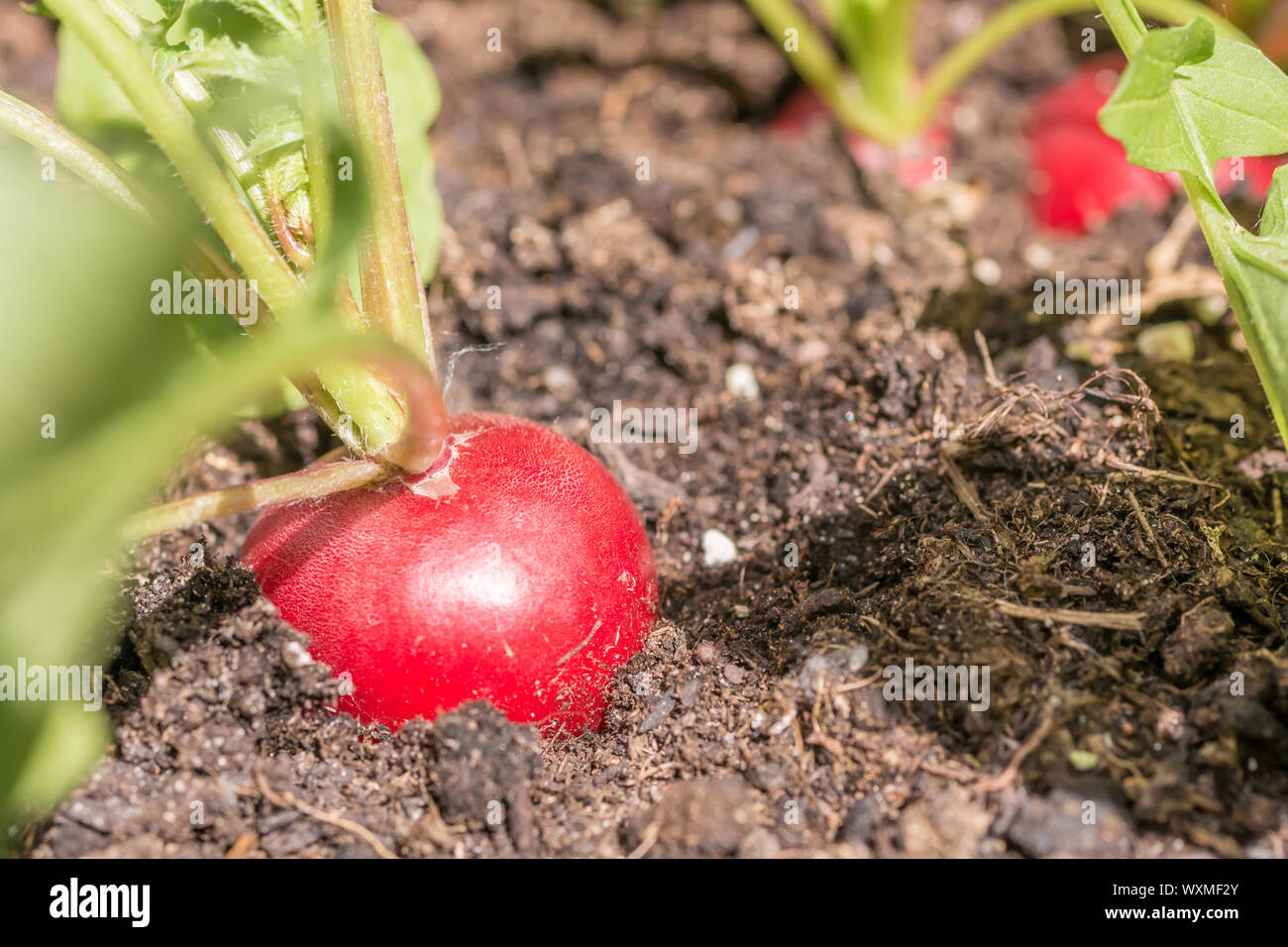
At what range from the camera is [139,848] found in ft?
3.93

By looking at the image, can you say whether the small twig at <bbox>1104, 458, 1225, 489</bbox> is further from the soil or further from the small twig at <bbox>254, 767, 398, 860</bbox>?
the small twig at <bbox>254, 767, 398, 860</bbox>

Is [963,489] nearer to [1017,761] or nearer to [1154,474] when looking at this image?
[1154,474]

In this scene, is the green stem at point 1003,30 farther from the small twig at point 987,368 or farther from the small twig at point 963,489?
the small twig at point 963,489

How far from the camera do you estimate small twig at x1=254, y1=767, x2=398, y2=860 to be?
4.06ft

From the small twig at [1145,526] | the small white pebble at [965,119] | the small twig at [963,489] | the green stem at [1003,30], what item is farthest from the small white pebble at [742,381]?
the small white pebble at [965,119]

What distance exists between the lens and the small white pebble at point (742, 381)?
1.96 meters

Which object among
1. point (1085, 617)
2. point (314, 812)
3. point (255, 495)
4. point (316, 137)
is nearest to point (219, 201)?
point (316, 137)

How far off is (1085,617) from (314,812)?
950 millimetres

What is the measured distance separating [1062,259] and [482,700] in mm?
Result: 1642

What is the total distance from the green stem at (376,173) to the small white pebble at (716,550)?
0.57 m

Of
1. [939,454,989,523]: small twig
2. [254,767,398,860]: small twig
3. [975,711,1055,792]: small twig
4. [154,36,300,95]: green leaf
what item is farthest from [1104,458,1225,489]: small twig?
[154,36,300,95]: green leaf

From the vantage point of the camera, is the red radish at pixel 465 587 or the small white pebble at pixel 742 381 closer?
the red radish at pixel 465 587

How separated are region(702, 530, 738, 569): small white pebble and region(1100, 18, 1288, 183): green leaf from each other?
0.79 meters
